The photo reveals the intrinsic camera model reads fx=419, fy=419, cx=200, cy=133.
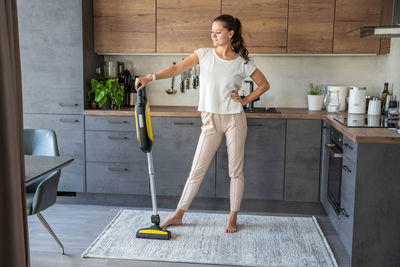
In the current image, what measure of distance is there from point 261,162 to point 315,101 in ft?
2.59

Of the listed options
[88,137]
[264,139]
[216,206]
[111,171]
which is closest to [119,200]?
[111,171]

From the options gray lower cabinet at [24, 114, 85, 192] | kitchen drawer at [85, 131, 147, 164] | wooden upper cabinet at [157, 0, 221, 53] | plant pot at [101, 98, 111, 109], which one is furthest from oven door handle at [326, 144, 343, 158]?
gray lower cabinet at [24, 114, 85, 192]

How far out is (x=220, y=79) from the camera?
3.01m

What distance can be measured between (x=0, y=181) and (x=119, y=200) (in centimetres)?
227

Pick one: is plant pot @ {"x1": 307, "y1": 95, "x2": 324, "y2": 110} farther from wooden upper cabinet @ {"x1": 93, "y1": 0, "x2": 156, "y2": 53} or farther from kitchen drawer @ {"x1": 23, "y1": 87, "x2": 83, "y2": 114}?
kitchen drawer @ {"x1": 23, "y1": 87, "x2": 83, "y2": 114}

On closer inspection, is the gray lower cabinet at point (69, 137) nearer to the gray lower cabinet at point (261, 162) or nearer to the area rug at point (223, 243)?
the area rug at point (223, 243)

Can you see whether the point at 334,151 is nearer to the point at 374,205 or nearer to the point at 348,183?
the point at 348,183

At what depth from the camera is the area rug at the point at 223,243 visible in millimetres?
2701

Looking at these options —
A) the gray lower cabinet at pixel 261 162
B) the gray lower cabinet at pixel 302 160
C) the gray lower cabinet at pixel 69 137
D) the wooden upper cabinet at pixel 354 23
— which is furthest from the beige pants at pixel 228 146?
the wooden upper cabinet at pixel 354 23

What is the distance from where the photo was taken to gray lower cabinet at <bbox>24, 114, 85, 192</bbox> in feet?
12.1

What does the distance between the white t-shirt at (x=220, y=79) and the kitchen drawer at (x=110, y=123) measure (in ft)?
2.76

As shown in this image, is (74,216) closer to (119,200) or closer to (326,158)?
(119,200)

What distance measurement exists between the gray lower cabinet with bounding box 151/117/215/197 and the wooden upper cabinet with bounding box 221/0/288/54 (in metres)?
0.90

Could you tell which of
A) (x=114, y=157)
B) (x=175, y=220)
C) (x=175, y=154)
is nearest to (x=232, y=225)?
(x=175, y=220)
